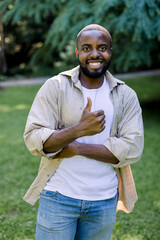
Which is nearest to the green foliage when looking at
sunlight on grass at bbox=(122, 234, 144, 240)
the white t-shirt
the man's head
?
sunlight on grass at bbox=(122, 234, 144, 240)

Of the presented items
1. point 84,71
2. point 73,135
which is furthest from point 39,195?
point 84,71

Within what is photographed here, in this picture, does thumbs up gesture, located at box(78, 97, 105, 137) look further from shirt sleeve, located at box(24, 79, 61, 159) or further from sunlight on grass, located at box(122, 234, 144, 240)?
sunlight on grass, located at box(122, 234, 144, 240)

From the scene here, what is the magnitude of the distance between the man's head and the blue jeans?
74cm

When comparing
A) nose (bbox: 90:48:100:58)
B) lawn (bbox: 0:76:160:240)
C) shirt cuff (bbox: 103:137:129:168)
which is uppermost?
nose (bbox: 90:48:100:58)

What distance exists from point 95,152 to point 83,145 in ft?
0.26

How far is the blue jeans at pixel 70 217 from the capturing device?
6.04 feet

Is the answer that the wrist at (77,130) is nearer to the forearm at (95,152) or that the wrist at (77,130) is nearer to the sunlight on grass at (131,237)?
the forearm at (95,152)

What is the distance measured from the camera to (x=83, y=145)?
6.07 feet

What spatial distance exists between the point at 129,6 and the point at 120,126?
14.9 feet

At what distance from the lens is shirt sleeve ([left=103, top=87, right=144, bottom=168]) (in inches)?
74.0

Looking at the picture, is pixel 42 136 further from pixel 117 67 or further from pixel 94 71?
pixel 117 67

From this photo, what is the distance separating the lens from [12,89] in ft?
43.7

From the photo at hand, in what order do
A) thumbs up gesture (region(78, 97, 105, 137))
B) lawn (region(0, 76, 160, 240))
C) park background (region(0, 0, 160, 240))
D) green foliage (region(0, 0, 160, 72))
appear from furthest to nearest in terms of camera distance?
green foliage (region(0, 0, 160, 72)) < park background (region(0, 0, 160, 240)) < lawn (region(0, 76, 160, 240)) < thumbs up gesture (region(78, 97, 105, 137))

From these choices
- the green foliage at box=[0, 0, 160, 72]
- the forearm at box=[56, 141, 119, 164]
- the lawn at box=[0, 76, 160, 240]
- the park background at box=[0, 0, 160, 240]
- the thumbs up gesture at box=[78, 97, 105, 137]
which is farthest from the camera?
the green foliage at box=[0, 0, 160, 72]
